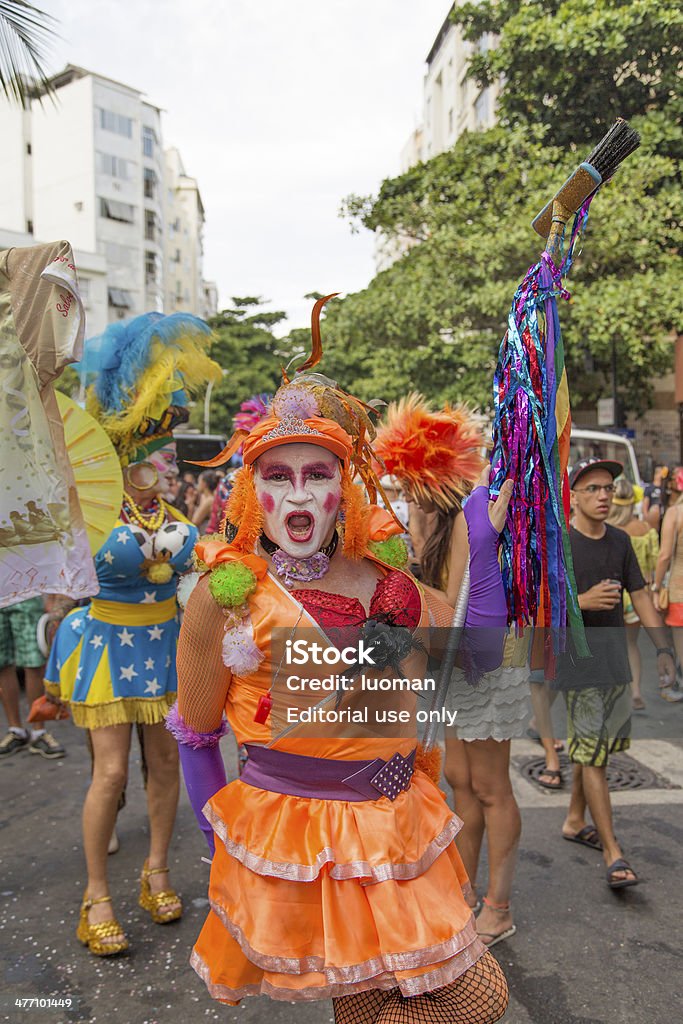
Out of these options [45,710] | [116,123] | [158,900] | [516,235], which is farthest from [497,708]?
[116,123]

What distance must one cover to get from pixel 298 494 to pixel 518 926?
2282 mm

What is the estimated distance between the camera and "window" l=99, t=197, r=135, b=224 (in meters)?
46.2

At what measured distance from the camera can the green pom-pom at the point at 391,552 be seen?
223 centimetres

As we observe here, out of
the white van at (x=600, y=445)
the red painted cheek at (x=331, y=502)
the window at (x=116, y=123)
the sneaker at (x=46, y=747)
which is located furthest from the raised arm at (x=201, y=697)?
the window at (x=116, y=123)

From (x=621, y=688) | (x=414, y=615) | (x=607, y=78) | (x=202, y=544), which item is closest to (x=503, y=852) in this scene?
(x=621, y=688)

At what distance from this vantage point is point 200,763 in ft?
7.24

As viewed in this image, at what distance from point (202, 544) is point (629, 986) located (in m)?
2.23

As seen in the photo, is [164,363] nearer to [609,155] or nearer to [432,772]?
[609,155]

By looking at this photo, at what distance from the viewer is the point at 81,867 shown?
13.0 ft

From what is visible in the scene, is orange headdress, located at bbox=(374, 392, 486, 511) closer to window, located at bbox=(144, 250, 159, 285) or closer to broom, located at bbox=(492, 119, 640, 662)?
broom, located at bbox=(492, 119, 640, 662)

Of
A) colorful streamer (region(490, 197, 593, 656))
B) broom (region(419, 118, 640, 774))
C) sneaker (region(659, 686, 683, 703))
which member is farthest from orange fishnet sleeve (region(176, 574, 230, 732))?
sneaker (region(659, 686, 683, 703))

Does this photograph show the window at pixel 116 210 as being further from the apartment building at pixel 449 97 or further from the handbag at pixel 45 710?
the handbag at pixel 45 710

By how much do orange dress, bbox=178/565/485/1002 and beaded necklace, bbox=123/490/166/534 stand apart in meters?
1.51

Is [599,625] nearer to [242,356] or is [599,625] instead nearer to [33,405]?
[33,405]
